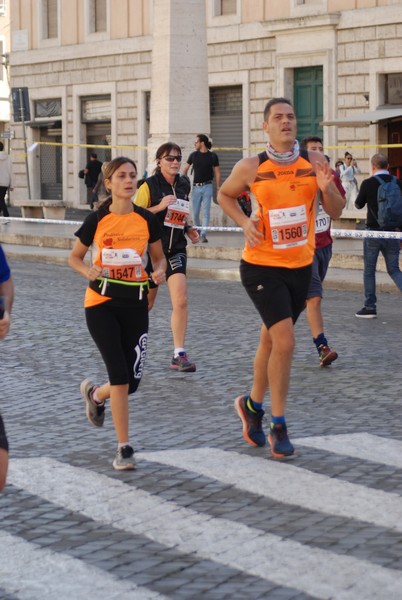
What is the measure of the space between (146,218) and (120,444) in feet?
4.15

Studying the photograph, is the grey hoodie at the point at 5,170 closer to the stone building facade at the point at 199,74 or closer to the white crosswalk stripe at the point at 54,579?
the stone building facade at the point at 199,74

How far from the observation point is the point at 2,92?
74500 mm

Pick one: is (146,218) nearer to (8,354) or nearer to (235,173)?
(235,173)

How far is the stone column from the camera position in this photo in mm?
26594

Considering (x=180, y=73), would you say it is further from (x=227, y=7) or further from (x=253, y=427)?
(x=253, y=427)

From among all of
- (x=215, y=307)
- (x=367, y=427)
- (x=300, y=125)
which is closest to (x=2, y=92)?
(x=300, y=125)

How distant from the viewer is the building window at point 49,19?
4566 centimetres

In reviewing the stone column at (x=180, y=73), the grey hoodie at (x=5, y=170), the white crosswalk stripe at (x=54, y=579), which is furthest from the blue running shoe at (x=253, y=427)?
the grey hoodie at (x=5, y=170)

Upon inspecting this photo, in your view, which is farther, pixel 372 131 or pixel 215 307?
pixel 372 131

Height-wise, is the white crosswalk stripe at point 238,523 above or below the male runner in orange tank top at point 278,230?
below

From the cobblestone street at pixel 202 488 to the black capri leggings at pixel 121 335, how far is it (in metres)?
0.48

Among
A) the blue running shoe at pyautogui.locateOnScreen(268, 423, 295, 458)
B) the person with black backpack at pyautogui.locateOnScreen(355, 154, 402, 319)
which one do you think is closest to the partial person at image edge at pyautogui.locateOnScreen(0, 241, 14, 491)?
the blue running shoe at pyautogui.locateOnScreen(268, 423, 295, 458)

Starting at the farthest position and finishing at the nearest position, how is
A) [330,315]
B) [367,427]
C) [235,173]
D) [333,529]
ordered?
1. [330,315]
2. [367,427]
3. [235,173]
4. [333,529]

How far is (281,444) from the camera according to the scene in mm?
7586
